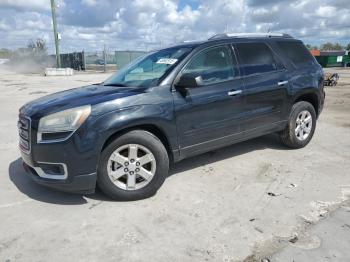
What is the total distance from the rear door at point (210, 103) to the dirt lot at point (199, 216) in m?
0.55

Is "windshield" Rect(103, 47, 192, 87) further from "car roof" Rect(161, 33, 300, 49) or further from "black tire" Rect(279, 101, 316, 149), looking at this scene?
"black tire" Rect(279, 101, 316, 149)

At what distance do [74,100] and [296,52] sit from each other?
3.77 metres

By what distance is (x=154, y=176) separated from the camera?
4.09 metres

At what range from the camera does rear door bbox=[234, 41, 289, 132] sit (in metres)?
5.01

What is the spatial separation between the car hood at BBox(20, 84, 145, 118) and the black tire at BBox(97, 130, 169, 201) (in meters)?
0.47

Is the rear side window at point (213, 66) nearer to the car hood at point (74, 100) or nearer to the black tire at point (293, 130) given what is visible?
the car hood at point (74, 100)

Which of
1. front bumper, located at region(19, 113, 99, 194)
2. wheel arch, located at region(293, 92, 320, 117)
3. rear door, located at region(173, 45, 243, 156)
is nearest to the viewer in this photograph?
front bumper, located at region(19, 113, 99, 194)

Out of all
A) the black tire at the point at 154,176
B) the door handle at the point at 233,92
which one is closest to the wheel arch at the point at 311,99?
the door handle at the point at 233,92

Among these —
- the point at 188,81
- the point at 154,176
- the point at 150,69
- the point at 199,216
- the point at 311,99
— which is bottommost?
the point at 199,216

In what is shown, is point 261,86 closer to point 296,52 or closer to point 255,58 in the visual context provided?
point 255,58

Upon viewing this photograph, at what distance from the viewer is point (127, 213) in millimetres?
3770

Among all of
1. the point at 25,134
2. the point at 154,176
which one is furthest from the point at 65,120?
the point at 154,176

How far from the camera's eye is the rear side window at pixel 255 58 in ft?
16.5

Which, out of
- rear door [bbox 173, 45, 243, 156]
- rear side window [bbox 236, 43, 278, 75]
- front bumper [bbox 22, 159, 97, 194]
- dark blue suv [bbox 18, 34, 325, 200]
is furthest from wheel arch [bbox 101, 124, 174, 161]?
rear side window [bbox 236, 43, 278, 75]
